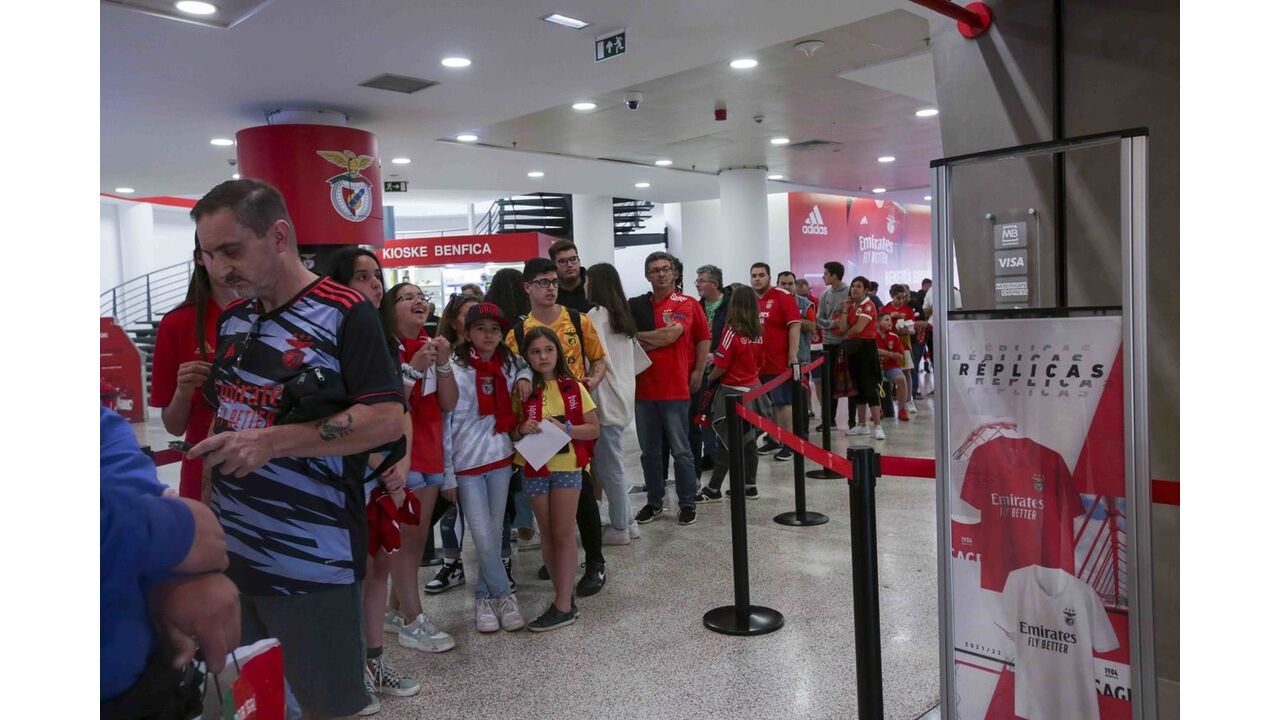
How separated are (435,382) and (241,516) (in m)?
1.66

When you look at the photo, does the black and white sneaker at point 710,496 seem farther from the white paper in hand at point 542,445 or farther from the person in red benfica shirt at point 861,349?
the person in red benfica shirt at point 861,349

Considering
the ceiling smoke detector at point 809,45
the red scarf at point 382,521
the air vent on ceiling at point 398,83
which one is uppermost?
the ceiling smoke detector at point 809,45

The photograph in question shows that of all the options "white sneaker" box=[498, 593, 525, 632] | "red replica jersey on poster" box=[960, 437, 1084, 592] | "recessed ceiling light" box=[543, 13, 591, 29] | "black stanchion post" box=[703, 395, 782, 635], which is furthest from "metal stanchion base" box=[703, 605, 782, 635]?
"recessed ceiling light" box=[543, 13, 591, 29]

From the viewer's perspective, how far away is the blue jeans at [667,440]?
518cm

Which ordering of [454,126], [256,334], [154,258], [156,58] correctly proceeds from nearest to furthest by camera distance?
[256,334] → [156,58] → [454,126] → [154,258]


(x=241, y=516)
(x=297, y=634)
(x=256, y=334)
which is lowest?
(x=297, y=634)

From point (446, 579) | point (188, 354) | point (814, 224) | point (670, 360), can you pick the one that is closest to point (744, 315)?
point (670, 360)

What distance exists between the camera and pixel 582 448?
362 cm

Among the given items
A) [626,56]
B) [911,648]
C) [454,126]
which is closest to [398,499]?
[911,648]

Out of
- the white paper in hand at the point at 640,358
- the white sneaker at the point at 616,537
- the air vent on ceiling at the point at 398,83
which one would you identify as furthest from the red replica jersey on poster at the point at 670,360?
the air vent on ceiling at the point at 398,83

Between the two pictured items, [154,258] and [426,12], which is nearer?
[426,12]

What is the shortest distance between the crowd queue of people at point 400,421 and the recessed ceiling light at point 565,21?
4.71 feet

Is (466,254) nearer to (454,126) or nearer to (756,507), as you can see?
(454,126)

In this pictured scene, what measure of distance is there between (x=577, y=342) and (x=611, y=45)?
7.45 ft
